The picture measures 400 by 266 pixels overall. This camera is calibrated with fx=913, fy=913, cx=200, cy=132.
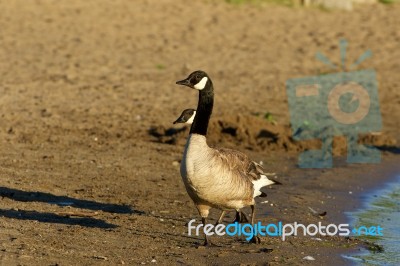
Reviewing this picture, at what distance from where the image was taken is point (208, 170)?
7.73 metres

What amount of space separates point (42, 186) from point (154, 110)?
15.6 feet

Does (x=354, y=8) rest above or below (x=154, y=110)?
above

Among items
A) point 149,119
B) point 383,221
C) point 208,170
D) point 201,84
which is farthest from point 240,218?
Answer: point 149,119

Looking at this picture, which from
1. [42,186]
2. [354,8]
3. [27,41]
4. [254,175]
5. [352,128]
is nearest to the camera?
[254,175]

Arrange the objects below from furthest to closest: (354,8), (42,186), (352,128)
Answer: (354,8), (352,128), (42,186)

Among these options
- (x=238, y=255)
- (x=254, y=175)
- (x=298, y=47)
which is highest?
(x=298, y=47)

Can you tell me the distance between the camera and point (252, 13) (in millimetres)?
22266

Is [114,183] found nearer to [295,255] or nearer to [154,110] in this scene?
[295,255]

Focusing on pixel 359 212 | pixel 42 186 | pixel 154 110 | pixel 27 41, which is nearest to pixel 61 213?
pixel 42 186
